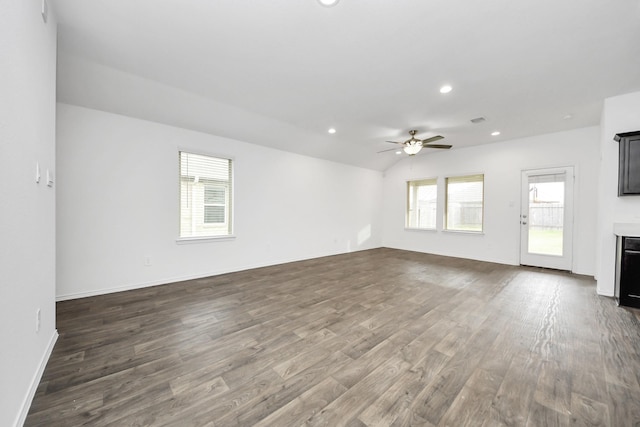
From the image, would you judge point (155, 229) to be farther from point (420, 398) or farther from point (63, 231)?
point (420, 398)

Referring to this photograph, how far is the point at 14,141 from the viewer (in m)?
1.32

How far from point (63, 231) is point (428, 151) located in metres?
7.73

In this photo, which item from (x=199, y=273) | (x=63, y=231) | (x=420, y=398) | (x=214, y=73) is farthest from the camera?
(x=199, y=273)

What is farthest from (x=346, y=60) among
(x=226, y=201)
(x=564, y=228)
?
(x=564, y=228)

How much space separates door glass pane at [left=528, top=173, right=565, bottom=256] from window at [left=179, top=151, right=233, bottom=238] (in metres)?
6.57

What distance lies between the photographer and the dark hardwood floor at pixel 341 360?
1453 mm

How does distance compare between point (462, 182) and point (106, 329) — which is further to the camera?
point (462, 182)

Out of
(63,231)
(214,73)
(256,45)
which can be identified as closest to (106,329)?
(63,231)

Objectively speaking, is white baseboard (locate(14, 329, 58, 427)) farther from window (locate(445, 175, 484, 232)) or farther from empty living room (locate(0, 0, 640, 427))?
window (locate(445, 175, 484, 232))

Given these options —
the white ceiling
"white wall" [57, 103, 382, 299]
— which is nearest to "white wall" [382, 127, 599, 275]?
the white ceiling

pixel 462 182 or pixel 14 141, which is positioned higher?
pixel 462 182

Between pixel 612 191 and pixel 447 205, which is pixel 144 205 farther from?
pixel 612 191

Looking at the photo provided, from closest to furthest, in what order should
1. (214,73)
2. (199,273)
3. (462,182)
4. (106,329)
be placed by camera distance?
(106,329) < (214,73) < (199,273) < (462,182)

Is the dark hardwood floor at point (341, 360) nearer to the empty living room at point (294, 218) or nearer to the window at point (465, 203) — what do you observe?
the empty living room at point (294, 218)
